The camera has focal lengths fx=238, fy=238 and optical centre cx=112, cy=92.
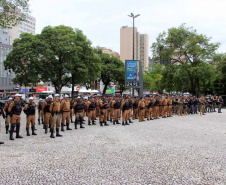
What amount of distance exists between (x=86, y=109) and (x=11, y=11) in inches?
367

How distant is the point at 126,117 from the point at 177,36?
2034 centimetres

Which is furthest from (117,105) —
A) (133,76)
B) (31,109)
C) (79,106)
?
(31,109)

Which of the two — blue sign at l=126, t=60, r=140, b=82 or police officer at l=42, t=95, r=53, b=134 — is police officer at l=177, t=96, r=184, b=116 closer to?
blue sign at l=126, t=60, r=140, b=82

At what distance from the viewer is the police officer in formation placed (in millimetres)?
10602

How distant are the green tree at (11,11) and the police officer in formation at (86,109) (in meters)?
7.46

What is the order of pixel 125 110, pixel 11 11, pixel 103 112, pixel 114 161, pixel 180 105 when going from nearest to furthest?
pixel 114 161, pixel 103 112, pixel 125 110, pixel 11 11, pixel 180 105

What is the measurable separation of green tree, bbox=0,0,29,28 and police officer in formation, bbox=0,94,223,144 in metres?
7.46

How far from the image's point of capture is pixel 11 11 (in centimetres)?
1794

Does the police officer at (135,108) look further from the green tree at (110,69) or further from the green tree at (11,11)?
the green tree at (110,69)

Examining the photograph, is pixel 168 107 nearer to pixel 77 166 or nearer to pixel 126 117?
pixel 126 117

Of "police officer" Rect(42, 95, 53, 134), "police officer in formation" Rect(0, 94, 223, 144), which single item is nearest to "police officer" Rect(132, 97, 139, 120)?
"police officer in formation" Rect(0, 94, 223, 144)

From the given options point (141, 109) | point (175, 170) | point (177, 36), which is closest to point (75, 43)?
point (177, 36)

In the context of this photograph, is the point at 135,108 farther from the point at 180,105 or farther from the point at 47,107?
the point at 47,107

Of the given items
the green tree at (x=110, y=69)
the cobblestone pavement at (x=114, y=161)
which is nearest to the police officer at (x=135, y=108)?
the cobblestone pavement at (x=114, y=161)
